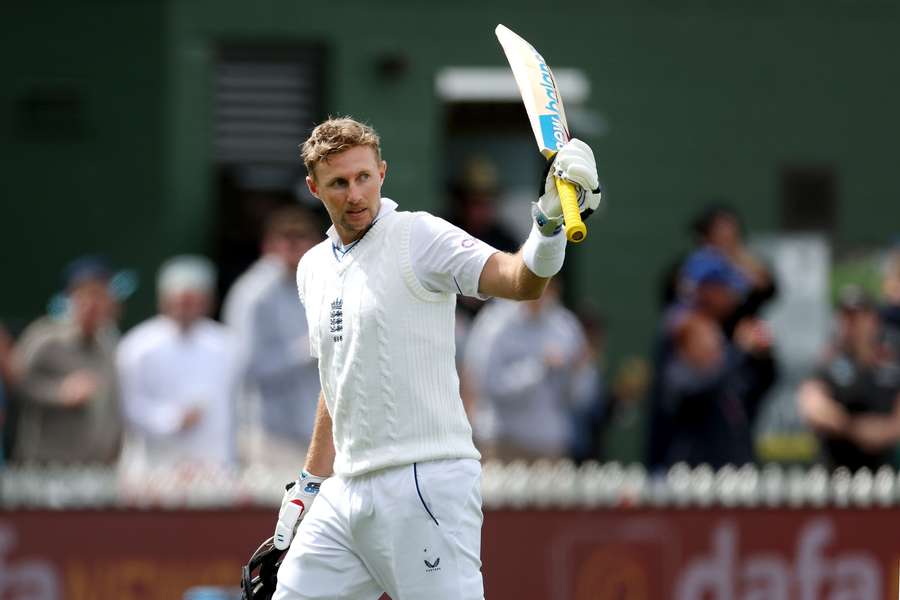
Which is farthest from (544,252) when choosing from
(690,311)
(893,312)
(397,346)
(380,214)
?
(893,312)

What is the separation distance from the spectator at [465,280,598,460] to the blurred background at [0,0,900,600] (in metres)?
0.02

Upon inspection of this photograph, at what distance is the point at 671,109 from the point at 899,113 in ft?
5.98

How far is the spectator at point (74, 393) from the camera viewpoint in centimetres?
944

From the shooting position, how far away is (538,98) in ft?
16.6

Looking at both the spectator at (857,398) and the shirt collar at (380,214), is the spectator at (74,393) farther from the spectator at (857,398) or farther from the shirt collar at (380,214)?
the shirt collar at (380,214)

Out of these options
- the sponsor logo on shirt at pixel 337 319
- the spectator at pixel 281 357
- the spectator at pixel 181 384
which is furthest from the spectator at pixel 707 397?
the sponsor logo on shirt at pixel 337 319

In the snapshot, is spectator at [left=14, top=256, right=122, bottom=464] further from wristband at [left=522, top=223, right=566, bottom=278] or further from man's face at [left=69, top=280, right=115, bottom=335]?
wristband at [left=522, top=223, right=566, bottom=278]

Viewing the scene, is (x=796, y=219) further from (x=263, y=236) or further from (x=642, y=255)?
(x=263, y=236)

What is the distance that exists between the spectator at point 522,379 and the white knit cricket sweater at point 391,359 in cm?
485

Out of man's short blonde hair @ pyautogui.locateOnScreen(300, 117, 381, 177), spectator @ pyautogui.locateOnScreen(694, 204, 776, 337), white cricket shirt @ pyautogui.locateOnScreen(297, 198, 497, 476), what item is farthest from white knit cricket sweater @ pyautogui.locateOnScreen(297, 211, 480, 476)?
spectator @ pyautogui.locateOnScreen(694, 204, 776, 337)

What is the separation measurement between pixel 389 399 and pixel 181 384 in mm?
4605

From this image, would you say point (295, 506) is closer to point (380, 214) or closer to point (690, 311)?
point (380, 214)

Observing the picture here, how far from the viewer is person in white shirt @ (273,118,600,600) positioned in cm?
514

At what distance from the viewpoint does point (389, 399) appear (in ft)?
17.0
